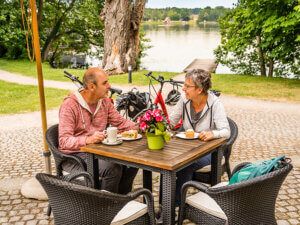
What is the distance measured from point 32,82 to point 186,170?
16378 mm

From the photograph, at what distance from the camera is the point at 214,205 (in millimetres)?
2625

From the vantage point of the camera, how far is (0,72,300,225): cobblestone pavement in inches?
147

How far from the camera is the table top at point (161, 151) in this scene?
8.33ft

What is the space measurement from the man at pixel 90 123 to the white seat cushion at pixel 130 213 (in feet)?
2.18

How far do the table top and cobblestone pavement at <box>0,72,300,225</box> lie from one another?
4.19 ft

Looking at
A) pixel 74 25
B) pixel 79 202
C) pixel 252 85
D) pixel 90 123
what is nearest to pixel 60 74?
pixel 252 85

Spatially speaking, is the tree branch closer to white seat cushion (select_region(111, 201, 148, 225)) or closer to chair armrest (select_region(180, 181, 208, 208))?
chair armrest (select_region(180, 181, 208, 208))

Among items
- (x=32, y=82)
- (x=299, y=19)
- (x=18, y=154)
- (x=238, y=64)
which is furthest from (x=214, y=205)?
(x=238, y=64)

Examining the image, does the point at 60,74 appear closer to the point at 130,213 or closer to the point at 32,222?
the point at 32,222

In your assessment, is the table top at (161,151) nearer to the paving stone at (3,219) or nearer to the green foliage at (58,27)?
the paving stone at (3,219)

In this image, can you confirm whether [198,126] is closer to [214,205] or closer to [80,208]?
[214,205]

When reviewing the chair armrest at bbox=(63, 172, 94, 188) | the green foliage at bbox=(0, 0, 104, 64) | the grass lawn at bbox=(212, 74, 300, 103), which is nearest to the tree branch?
the grass lawn at bbox=(212, 74, 300, 103)

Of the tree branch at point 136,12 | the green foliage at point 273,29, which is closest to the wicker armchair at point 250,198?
the green foliage at point 273,29

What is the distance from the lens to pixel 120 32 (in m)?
19.0
